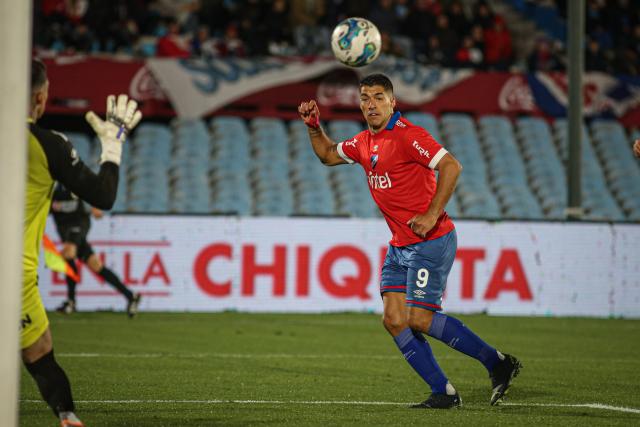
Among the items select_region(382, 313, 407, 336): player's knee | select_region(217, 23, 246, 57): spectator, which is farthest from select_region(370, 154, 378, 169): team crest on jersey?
select_region(217, 23, 246, 57): spectator

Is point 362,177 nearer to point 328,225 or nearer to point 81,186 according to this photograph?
point 328,225

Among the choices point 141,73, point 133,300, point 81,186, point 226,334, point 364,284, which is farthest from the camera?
point 141,73

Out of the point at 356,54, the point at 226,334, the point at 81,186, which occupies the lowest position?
Result: the point at 226,334

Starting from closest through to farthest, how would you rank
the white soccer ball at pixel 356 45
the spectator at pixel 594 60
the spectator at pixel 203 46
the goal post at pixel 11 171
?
the goal post at pixel 11 171 → the white soccer ball at pixel 356 45 → the spectator at pixel 203 46 → the spectator at pixel 594 60

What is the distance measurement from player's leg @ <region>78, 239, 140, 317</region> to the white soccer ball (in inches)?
243

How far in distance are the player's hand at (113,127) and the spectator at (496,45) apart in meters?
16.3

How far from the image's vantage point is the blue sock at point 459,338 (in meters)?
7.11

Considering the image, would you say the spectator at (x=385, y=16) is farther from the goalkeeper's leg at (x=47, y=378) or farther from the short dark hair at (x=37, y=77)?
the goalkeeper's leg at (x=47, y=378)

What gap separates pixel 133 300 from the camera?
1373cm

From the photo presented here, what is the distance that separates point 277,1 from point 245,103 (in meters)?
Answer: 1.98

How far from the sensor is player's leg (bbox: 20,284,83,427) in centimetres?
536

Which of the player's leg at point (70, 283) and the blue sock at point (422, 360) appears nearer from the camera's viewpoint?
the blue sock at point (422, 360)

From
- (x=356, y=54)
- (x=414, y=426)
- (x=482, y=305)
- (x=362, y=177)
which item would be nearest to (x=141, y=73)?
(x=362, y=177)

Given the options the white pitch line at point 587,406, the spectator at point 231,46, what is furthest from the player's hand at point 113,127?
the spectator at point 231,46
